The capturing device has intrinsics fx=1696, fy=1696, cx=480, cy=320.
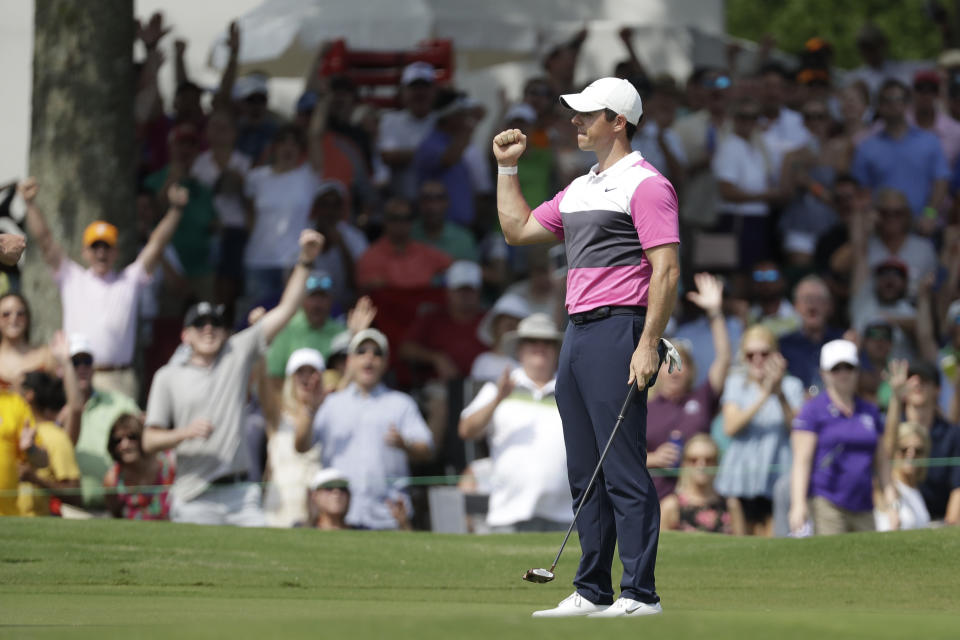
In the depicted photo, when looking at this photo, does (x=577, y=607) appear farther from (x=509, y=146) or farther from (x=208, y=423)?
(x=208, y=423)

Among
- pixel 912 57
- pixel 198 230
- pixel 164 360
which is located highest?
pixel 912 57

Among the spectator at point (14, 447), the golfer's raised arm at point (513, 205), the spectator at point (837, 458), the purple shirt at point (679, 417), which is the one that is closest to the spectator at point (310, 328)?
the spectator at point (14, 447)

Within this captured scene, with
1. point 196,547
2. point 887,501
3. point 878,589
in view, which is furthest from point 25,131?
point 878,589

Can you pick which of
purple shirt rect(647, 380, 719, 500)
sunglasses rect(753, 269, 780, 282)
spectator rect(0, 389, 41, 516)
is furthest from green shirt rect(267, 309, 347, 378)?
sunglasses rect(753, 269, 780, 282)

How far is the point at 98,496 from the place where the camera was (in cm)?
1099

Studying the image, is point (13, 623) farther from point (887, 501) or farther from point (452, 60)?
point (452, 60)

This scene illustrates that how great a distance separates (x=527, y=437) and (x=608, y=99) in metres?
4.71

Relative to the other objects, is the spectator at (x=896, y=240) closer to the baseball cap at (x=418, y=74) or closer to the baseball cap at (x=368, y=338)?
the baseball cap at (x=418, y=74)

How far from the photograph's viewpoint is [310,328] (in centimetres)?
1269

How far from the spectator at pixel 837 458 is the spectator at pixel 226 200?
5231mm

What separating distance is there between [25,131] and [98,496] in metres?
5.27

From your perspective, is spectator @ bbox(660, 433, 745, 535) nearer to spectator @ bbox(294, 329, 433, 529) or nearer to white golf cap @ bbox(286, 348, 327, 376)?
spectator @ bbox(294, 329, 433, 529)

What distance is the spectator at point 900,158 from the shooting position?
14.9 metres

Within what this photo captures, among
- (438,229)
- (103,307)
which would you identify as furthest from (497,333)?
(103,307)
